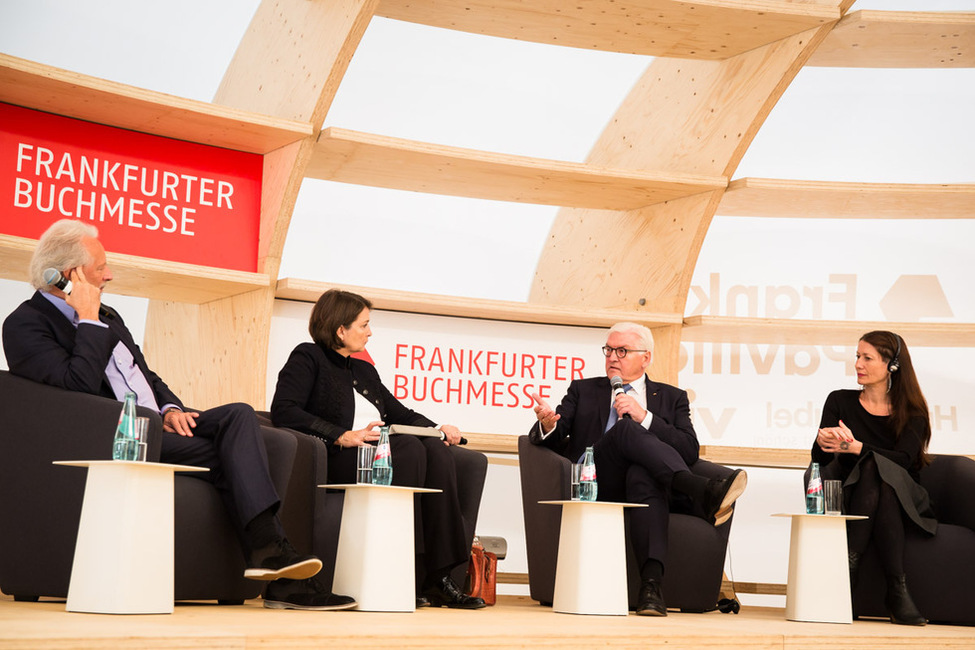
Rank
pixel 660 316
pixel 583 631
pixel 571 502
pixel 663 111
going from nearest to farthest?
pixel 583 631
pixel 571 502
pixel 660 316
pixel 663 111

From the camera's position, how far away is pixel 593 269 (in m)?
5.34

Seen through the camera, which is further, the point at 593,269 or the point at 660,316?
the point at 593,269

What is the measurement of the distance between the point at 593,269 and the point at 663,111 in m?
0.87

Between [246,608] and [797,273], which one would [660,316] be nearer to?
A: [797,273]

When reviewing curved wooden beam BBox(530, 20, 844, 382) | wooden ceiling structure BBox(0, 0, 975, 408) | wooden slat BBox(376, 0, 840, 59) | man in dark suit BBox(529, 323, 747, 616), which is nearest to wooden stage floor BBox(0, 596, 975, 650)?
man in dark suit BBox(529, 323, 747, 616)

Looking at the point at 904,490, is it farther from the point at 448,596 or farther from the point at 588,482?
the point at 448,596

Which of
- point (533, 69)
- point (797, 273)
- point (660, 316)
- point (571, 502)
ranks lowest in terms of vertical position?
point (571, 502)

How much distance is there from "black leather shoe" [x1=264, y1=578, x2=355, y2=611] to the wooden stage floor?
6 cm

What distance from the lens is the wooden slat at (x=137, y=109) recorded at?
3641 millimetres

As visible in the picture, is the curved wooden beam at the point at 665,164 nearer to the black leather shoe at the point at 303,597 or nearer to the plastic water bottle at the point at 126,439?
the black leather shoe at the point at 303,597

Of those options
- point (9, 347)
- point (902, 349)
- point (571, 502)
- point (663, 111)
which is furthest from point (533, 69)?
point (9, 347)

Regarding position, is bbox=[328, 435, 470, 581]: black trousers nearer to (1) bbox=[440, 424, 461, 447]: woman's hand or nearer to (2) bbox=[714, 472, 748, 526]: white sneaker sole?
(1) bbox=[440, 424, 461, 447]: woman's hand

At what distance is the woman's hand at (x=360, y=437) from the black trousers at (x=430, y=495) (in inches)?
2.5

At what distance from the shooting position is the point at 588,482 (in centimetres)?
319
